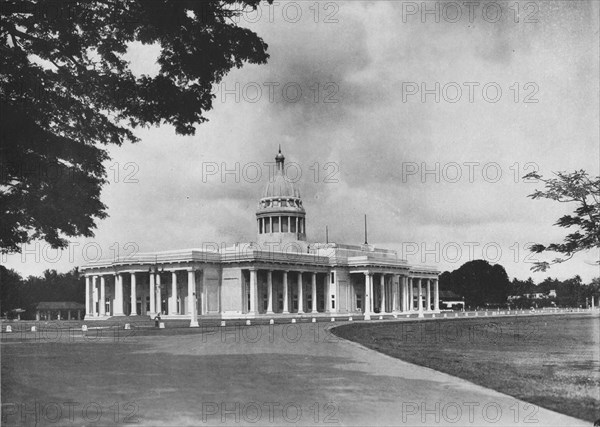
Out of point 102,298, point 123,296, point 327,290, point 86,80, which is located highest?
point 86,80

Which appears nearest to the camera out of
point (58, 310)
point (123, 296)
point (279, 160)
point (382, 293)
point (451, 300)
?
point (123, 296)

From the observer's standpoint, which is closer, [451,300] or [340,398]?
[340,398]

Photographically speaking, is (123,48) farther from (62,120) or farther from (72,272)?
(72,272)

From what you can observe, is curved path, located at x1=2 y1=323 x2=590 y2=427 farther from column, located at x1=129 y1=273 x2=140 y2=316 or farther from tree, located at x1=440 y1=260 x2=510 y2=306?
tree, located at x1=440 y1=260 x2=510 y2=306

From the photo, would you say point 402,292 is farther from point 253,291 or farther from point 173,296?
point 173,296

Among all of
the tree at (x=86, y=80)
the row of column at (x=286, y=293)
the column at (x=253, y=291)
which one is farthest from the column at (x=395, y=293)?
the tree at (x=86, y=80)

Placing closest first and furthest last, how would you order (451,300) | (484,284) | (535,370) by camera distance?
(535,370), (484,284), (451,300)

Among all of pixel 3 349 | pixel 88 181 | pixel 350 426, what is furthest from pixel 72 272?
pixel 350 426

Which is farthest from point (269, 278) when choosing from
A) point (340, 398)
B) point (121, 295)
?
point (340, 398)
